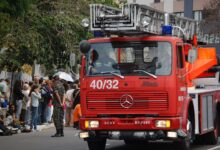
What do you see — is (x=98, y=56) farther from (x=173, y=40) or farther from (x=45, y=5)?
(x=45, y=5)

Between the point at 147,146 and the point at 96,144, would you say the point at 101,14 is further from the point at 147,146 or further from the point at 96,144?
the point at 147,146

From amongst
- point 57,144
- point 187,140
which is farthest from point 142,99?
point 57,144

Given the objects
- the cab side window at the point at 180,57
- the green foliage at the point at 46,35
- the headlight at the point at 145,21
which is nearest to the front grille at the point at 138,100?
the cab side window at the point at 180,57

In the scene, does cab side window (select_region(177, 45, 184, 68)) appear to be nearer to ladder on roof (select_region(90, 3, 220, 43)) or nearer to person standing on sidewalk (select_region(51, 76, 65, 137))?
ladder on roof (select_region(90, 3, 220, 43))

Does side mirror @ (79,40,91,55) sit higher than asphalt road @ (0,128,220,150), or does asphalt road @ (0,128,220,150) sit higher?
side mirror @ (79,40,91,55)

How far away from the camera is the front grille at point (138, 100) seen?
514 inches

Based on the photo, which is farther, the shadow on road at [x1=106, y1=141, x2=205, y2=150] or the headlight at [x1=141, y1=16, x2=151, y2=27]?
the shadow on road at [x1=106, y1=141, x2=205, y2=150]

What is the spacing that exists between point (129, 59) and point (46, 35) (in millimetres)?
13646

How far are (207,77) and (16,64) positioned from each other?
10120 millimetres

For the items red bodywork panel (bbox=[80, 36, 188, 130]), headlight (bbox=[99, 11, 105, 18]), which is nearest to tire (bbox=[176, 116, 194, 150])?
red bodywork panel (bbox=[80, 36, 188, 130])

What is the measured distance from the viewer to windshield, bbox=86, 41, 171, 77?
13188 millimetres

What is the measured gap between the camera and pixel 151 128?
13.0m

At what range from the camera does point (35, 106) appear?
20.9 m

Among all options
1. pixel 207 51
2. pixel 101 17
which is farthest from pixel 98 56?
pixel 207 51
